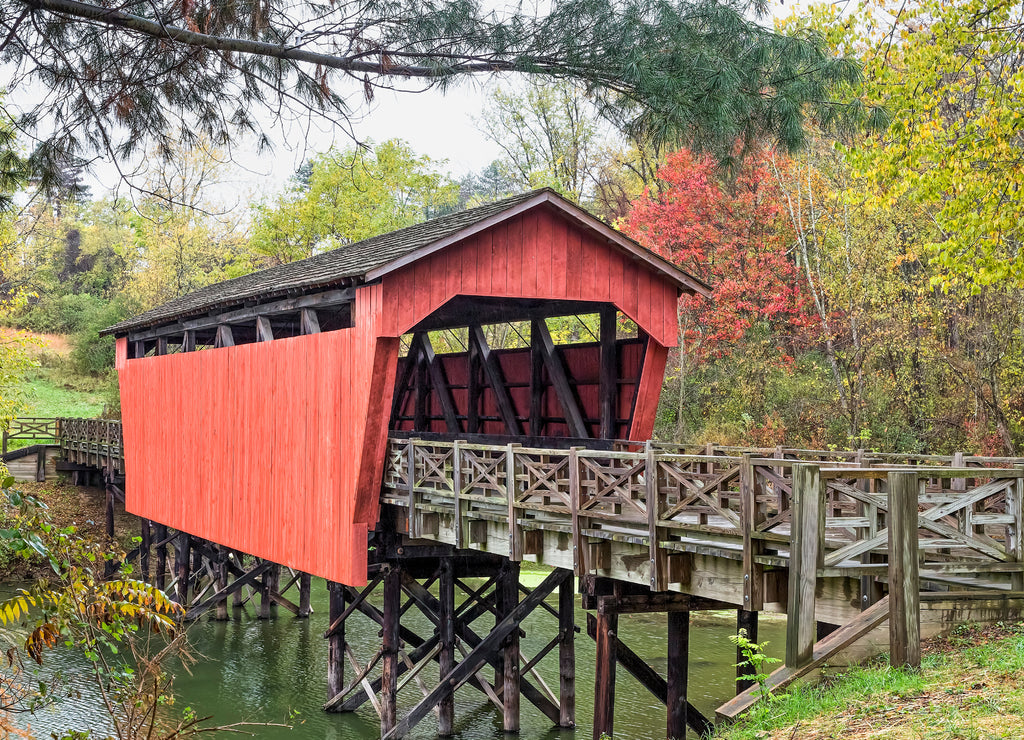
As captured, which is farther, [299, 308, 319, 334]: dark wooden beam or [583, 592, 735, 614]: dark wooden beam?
[299, 308, 319, 334]: dark wooden beam

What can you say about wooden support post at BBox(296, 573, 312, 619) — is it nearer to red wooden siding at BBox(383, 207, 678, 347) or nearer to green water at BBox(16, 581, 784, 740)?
green water at BBox(16, 581, 784, 740)

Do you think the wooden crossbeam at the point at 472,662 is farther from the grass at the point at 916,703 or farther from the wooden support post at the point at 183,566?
the wooden support post at the point at 183,566

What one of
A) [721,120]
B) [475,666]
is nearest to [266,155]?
[721,120]

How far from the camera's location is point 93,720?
1545 centimetres

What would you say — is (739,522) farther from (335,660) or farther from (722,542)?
(335,660)

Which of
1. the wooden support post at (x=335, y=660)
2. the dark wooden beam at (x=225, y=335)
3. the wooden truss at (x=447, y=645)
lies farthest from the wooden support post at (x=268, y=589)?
the wooden truss at (x=447, y=645)

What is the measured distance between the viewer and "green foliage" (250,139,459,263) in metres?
36.3

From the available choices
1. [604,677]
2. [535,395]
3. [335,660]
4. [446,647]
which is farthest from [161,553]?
[604,677]

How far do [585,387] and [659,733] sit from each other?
17.1ft

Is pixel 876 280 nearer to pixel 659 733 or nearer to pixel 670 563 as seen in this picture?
pixel 659 733

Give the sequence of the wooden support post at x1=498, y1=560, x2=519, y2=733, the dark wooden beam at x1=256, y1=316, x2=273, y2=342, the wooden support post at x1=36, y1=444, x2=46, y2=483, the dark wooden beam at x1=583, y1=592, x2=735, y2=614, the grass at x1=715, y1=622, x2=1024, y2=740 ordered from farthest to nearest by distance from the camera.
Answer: the wooden support post at x1=36, y1=444, x2=46, y2=483 → the dark wooden beam at x1=256, y1=316, x2=273, y2=342 → the wooden support post at x1=498, y1=560, x2=519, y2=733 → the dark wooden beam at x1=583, y1=592, x2=735, y2=614 → the grass at x1=715, y1=622, x2=1024, y2=740

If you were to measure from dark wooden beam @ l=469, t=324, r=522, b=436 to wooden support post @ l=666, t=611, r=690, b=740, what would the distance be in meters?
5.70

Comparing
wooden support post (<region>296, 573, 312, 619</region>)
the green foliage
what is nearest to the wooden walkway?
wooden support post (<region>296, 573, 312, 619</region>)

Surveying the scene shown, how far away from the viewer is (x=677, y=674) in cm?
1097
